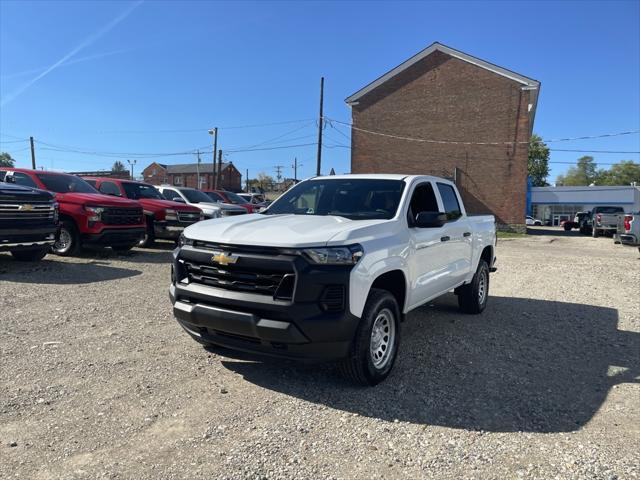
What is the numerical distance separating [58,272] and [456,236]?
277 inches

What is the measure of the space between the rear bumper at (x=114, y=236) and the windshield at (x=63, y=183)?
1332mm

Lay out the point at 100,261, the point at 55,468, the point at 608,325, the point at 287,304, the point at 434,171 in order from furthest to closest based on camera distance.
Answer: the point at 434,171
the point at 100,261
the point at 608,325
the point at 287,304
the point at 55,468

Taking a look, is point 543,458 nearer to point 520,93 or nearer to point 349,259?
point 349,259

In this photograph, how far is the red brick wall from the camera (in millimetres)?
29062

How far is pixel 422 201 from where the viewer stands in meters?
5.32

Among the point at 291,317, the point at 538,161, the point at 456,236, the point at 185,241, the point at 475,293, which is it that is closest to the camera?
the point at 291,317

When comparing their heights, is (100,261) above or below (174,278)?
below

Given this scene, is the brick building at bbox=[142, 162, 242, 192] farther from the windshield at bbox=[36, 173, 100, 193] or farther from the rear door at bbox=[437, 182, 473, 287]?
the rear door at bbox=[437, 182, 473, 287]

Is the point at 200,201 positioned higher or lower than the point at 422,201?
lower

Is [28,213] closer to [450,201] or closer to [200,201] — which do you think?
[200,201]

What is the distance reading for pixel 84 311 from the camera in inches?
243

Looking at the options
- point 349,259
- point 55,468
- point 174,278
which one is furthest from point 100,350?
point 349,259

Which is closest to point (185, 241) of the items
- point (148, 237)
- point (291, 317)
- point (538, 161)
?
point (291, 317)

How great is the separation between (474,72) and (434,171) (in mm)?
6512
